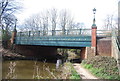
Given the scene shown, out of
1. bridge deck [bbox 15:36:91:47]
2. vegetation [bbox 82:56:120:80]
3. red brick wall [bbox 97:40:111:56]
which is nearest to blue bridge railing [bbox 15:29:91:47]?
bridge deck [bbox 15:36:91:47]

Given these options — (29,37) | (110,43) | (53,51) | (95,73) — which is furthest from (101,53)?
(53,51)

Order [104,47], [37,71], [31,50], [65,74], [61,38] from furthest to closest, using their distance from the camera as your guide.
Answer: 1. [31,50]
2. [61,38]
3. [104,47]
4. [65,74]
5. [37,71]

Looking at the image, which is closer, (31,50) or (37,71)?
(37,71)

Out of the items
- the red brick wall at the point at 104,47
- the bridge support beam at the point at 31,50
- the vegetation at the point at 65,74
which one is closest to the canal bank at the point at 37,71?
the vegetation at the point at 65,74

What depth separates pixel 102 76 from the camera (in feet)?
29.0

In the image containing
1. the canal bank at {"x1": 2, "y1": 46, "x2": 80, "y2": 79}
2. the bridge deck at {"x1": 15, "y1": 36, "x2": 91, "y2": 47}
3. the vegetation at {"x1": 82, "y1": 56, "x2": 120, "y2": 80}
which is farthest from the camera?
the bridge deck at {"x1": 15, "y1": 36, "x2": 91, "y2": 47}

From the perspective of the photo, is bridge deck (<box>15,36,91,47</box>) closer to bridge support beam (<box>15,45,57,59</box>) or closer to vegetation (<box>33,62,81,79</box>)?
bridge support beam (<box>15,45,57,59</box>)

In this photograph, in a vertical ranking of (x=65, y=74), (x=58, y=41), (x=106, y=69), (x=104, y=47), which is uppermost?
(x=58, y=41)

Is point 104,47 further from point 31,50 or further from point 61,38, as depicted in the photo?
point 31,50

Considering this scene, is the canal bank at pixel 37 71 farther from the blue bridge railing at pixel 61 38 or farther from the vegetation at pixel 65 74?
the blue bridge railing at pixel 61 38

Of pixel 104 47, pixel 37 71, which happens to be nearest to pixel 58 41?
pixel 104 47

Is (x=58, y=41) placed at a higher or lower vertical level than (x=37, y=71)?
higher

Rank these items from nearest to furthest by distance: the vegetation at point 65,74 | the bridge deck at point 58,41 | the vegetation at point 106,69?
the vegetation at point 65,74 < the vegetation at point 106,69 < the bridge deck at point 58,41

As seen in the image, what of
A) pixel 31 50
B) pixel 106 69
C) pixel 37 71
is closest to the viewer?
pixel 37 71
